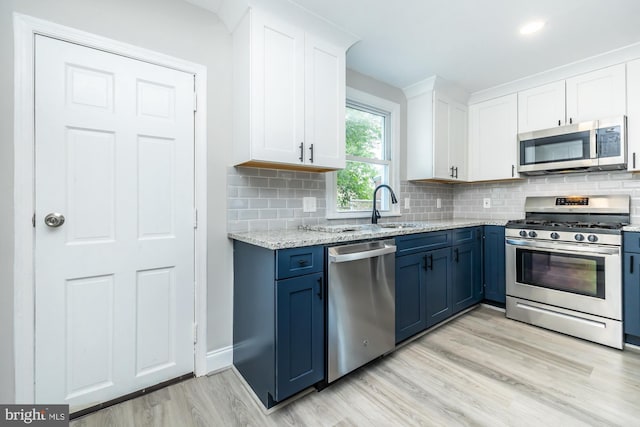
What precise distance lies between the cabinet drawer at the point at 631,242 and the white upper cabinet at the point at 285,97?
2.29 m

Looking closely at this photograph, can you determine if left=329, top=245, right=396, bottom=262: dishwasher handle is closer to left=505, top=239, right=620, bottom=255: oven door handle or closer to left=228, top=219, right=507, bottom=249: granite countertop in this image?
left=228, top=219, right=507, bottom=249: granite countertop

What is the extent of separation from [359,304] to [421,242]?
83 cm

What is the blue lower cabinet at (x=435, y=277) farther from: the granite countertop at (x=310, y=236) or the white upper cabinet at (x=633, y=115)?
the white upper cabinet at (x=633, y=115)

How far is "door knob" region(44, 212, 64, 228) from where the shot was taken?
1454 mm

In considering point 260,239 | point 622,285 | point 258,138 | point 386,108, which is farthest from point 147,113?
point 622,285

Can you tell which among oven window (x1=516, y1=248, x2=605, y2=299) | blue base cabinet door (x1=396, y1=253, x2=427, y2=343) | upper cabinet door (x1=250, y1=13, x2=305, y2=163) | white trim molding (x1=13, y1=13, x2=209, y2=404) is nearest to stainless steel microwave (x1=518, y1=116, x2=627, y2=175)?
oven window (x1=516, y1=248, x2=605, y2=299)

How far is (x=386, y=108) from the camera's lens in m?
3.10

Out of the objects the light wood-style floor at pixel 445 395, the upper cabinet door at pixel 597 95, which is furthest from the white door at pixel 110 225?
the upper cabinet door at pixel 597 95

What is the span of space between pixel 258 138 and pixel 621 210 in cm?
325

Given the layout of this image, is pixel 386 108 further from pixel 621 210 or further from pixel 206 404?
pixel 206 404

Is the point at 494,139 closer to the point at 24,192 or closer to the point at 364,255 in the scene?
the point at 364,255

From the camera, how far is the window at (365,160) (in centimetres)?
276

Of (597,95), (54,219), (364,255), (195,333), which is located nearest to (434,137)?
(597,95)

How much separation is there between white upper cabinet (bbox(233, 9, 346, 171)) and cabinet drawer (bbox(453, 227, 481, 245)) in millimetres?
1378
